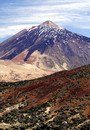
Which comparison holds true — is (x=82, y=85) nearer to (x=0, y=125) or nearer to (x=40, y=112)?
(x=40, y=112)

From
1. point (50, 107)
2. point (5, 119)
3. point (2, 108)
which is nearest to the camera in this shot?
point (5, 119)

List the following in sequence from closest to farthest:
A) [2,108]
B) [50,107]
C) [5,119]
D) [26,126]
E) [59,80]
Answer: [26,126] → [5,119] → [50,107] → [2,108] → [59,80]

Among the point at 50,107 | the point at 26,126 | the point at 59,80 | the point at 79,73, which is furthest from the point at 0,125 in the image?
the point at 79,73

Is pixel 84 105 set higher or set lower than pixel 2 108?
higher

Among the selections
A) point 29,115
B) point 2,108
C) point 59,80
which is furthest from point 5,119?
point 59,80

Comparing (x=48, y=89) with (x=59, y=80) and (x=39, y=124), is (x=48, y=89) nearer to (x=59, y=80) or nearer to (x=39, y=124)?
(x=59, y=80)

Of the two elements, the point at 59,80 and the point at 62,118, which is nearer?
the point at 62,118
